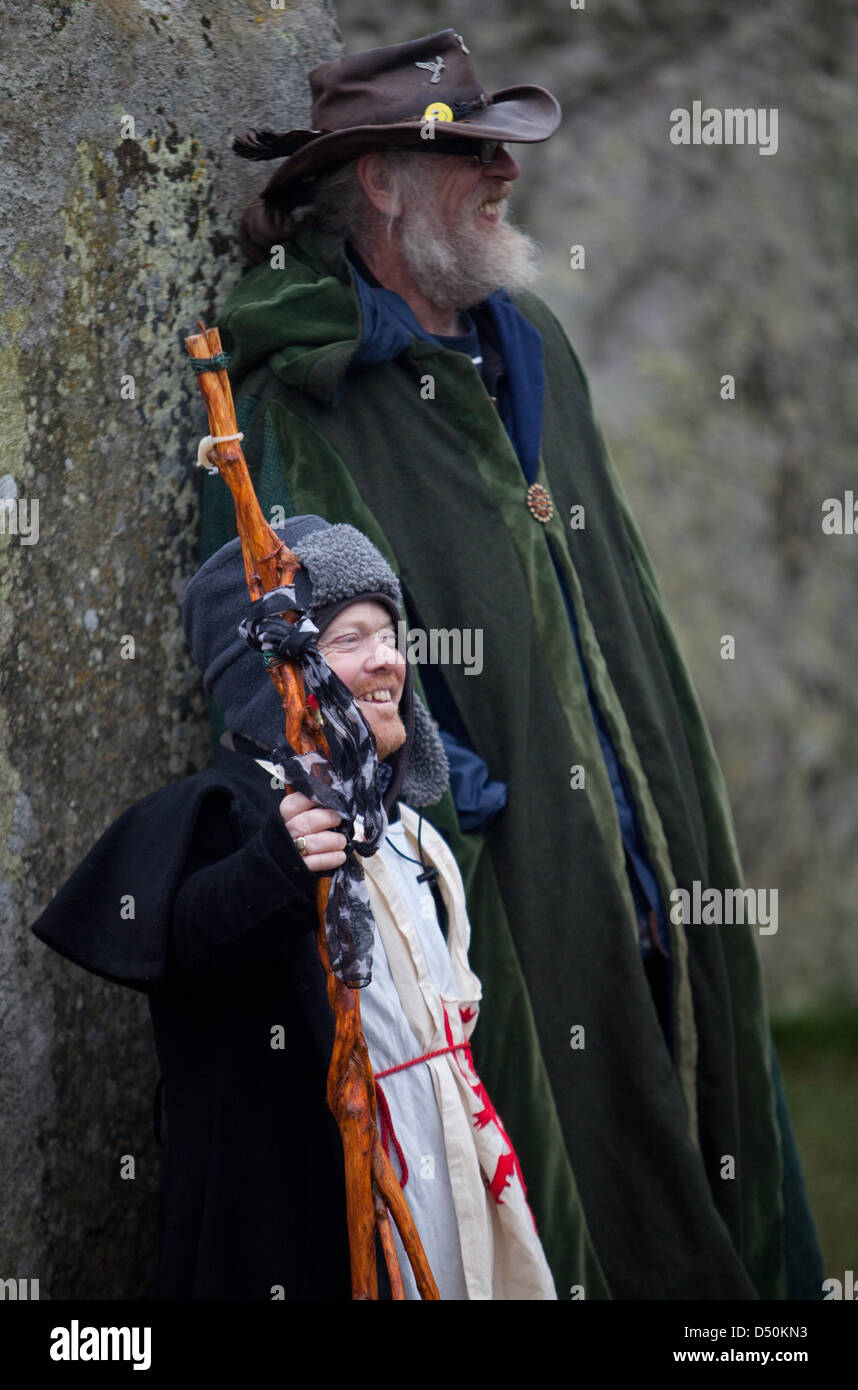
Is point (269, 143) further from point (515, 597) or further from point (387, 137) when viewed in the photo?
point (515, 597)

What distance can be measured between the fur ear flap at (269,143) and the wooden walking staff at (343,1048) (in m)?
0.76

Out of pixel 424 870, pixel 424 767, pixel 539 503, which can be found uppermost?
pixel 539 503

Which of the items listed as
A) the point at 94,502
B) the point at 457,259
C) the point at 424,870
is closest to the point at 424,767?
the point at 424,870

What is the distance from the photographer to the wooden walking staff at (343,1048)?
165 centimetres

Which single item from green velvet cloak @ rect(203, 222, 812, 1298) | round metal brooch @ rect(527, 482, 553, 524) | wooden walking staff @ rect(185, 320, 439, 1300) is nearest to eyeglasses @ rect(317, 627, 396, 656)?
wooden walking staff @ rect(185, 320, 439, 1300)

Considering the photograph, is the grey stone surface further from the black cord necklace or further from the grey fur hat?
the black cord necklace

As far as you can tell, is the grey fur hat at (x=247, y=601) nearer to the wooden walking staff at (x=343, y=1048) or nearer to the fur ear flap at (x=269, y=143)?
the wooden walking staff at (x=343, y=1048)

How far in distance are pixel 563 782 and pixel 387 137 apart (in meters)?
1.05

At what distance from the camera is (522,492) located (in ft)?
8.18

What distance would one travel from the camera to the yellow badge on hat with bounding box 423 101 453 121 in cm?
235

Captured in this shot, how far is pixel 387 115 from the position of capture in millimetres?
2346

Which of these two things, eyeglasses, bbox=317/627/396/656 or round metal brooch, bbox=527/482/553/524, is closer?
eyeglasses, bbox=317/627/396/656

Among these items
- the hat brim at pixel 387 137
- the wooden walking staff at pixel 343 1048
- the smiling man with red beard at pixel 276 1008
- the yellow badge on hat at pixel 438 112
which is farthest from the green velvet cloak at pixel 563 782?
the wooden walking staff at pixel 343 1048
